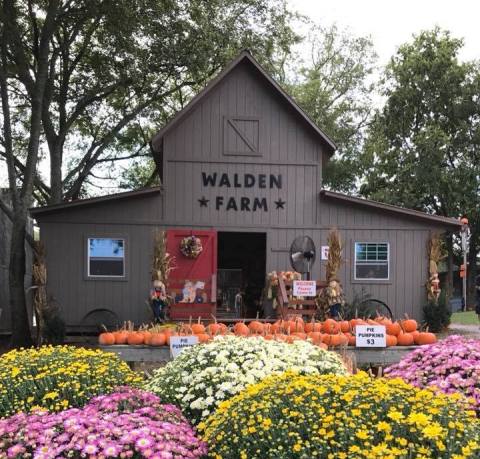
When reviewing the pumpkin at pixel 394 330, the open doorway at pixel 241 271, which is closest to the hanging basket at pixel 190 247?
the open doorway at pixel 241 271

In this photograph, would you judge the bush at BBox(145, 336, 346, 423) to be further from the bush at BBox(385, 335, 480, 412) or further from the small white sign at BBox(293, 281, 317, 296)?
the small white sign at BBox(293, 281, 317, 296)

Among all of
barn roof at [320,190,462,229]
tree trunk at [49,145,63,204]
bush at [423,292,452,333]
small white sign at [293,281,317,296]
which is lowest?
bush at [423,292,452,333]

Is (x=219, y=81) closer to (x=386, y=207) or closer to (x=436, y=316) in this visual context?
(x=386, y=207)

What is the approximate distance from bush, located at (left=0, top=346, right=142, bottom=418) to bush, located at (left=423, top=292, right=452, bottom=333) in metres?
11.2

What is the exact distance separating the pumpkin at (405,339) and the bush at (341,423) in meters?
4.36

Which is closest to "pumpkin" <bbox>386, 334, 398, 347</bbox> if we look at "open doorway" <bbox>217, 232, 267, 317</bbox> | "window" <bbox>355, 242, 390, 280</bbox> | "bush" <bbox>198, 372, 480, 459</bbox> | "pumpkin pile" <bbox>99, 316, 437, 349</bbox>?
"pumpkin pile" <bbox>99, 316, 437, 349</bbox>

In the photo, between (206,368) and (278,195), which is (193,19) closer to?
(278,195)

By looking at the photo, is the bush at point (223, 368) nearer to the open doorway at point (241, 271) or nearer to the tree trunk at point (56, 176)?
the open doorway at point (241, 271)

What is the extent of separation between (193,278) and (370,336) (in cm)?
725

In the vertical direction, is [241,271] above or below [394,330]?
above

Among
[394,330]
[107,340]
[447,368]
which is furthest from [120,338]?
[447,368]

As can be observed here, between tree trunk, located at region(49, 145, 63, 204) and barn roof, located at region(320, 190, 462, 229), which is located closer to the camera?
→ barn roof, located at region(320, 190, 462, 229)

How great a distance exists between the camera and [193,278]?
14219mm

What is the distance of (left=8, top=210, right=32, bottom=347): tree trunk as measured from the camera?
1449 cm
